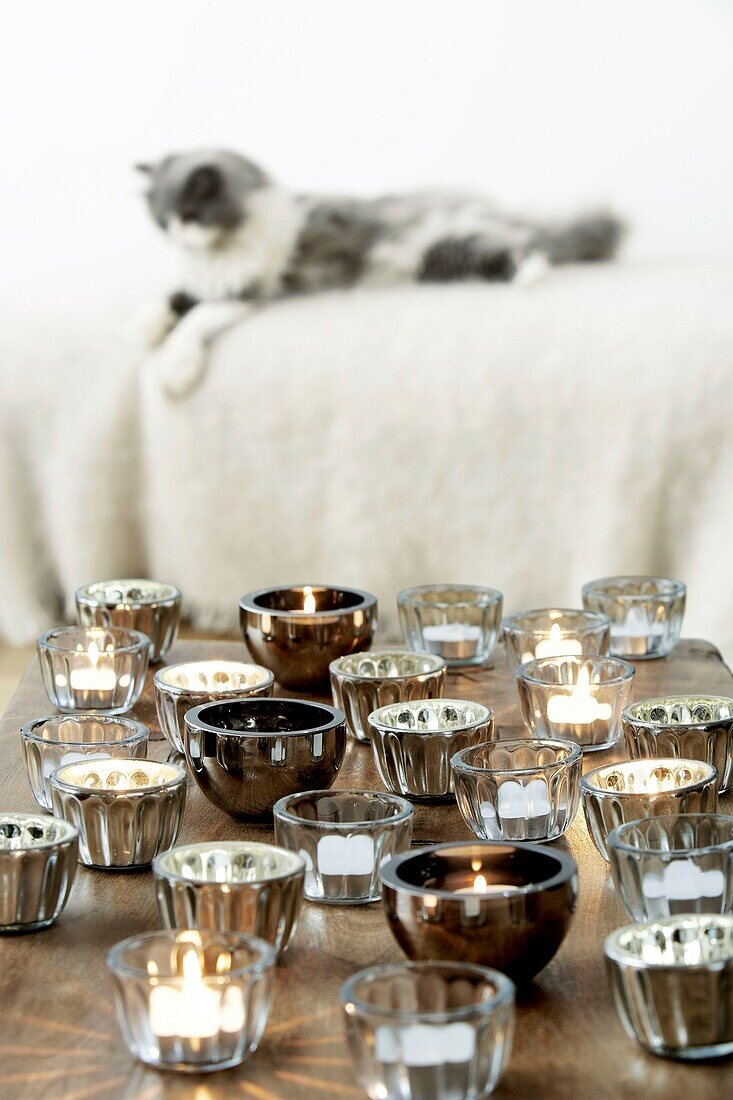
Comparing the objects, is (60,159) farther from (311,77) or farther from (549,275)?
(549,275)

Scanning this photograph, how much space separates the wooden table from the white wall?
2.26 meters

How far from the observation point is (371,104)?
9.62 ft

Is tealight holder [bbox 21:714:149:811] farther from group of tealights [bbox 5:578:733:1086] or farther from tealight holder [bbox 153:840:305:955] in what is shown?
tealight holder [bbox 153:840:305:955]

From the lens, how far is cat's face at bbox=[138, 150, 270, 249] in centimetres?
251

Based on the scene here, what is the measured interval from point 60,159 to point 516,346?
3.85 ft

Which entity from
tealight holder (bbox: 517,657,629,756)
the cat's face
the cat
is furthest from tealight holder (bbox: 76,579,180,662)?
the cat's face

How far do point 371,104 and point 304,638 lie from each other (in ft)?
6.88

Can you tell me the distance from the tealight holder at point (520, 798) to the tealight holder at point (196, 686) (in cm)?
18

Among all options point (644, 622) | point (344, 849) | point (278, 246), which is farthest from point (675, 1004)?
point (278, 246)

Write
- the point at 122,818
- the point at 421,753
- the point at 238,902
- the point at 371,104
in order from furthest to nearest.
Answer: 1. the point at 371,104
2. the point at 421,753
3. the point at 122,818
4. the point at 238,902

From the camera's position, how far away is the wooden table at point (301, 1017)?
1.65ft

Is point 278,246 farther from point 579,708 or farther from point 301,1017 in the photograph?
point 301,1017

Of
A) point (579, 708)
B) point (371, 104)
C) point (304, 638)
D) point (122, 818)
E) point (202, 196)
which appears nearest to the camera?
point (122, 818)

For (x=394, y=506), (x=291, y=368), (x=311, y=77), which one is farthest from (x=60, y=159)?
(x=394, y=506)
